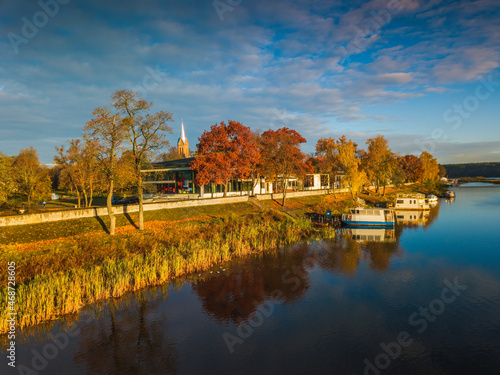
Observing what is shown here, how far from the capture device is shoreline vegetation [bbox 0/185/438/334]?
16391mm

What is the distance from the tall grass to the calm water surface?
114 centimetres

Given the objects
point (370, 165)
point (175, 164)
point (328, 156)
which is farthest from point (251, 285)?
point (328, 156)

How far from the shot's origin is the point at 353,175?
56.7m

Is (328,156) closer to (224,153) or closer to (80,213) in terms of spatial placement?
(224,153)

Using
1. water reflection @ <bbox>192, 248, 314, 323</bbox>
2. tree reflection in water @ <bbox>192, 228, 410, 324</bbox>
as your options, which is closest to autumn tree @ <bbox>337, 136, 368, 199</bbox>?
tree reflection in water @ <bbox>192, 228, 410, 324</bbox>

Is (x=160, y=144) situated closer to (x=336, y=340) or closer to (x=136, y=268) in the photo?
(x=136, y=268)

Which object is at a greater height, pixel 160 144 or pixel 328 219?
pixel 160 144

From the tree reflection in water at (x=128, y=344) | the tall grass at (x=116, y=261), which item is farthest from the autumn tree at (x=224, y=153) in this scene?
the tree reflection in water at (x=128, y=344)

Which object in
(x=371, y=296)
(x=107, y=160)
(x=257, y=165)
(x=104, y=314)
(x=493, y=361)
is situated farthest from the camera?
(x=257, y=165)

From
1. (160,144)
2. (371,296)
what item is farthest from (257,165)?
(371,296)

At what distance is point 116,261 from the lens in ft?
72.2

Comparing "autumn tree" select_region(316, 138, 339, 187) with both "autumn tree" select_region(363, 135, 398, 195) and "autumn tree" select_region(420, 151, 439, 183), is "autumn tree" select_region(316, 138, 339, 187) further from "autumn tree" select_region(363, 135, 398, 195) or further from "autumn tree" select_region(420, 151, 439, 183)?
"autumn tree" select_region(420, 151, 439, 183)

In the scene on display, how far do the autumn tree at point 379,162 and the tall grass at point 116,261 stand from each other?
146ft

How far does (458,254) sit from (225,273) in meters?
22.7
